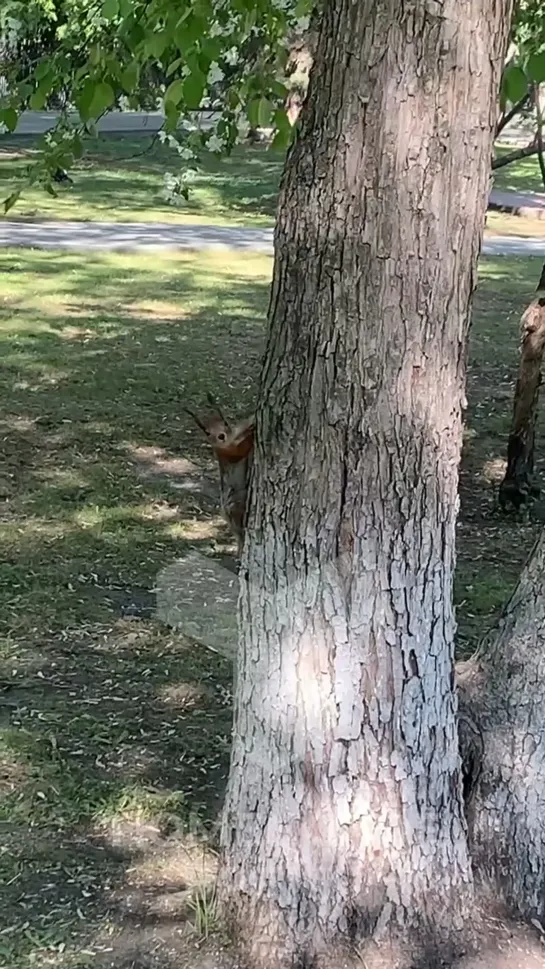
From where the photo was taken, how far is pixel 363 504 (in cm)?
269

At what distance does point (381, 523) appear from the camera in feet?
8.85

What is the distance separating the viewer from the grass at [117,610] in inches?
127

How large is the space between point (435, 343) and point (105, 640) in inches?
95.2

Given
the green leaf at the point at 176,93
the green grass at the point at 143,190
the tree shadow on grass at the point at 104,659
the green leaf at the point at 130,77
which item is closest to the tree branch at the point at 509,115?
the green leaf at the point at 176,93

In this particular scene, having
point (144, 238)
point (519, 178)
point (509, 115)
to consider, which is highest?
point (509, 115)

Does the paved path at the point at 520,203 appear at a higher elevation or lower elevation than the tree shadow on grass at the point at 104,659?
lower

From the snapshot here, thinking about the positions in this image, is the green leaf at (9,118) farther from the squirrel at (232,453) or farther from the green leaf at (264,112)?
the squirrel at (232,453)

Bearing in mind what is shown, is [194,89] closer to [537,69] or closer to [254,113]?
[254,113]

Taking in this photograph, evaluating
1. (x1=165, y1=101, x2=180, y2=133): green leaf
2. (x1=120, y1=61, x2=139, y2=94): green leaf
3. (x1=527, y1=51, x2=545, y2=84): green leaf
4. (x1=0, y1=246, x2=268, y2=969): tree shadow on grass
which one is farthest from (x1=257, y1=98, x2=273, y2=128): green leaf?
(x1=0, y1=246, x2=268, y2=969): tree shadow on grass

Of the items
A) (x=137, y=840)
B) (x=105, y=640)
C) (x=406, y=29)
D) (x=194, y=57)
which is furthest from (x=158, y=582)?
(x=406, y=29)

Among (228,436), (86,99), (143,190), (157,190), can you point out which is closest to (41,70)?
(86,99)

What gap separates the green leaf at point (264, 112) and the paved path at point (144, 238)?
35.5 feet

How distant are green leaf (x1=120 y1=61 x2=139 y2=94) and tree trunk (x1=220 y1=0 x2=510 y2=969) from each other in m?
1.35

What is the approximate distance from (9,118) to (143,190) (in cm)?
1843
